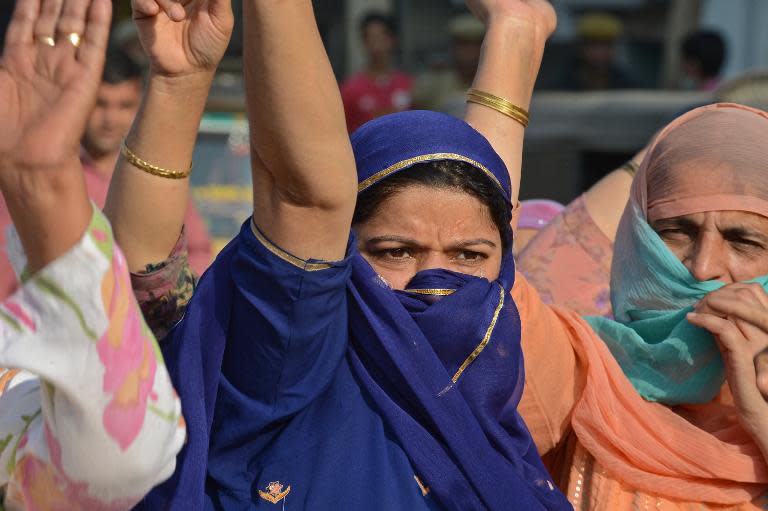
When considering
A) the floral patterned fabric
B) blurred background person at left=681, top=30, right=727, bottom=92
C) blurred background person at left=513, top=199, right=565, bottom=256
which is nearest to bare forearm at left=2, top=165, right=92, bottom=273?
the floral patterned fabric

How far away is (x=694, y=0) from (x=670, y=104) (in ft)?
12.3

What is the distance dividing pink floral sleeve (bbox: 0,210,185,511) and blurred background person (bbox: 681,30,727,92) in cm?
744

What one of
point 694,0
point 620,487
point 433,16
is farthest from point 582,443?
point 433,16

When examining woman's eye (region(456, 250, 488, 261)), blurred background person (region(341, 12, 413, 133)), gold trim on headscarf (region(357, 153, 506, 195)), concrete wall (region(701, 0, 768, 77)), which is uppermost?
gold trim on headscarf (region(357, 153, 506, 195))

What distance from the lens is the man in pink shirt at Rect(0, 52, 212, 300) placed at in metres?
4.86

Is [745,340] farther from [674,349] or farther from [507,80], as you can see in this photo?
[507,80]

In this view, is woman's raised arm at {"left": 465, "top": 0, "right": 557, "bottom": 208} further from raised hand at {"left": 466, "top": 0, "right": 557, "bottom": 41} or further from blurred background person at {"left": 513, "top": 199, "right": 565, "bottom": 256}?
blurred background person at {"left": 513, "top": 199, "right": 565, "bottom": 256}

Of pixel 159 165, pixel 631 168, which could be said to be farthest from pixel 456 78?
pixel 159 165

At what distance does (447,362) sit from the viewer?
235 centimetres

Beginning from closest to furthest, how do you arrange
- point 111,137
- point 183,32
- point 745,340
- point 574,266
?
point 183,32, point 745,340, point 574,266, point 111,137

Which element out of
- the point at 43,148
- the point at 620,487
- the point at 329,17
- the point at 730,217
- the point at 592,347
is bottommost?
Answer: the point at 329,17

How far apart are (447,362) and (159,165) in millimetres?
618

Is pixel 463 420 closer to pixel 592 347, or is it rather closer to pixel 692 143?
pixel 592 347

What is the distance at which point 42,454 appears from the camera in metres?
1.90
